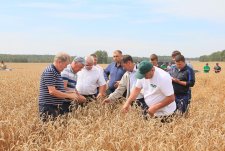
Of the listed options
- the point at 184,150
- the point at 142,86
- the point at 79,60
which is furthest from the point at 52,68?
the point at 184,150

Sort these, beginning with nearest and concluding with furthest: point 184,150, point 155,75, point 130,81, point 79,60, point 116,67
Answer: point 184,150, point 155,75, point 79,60, point 130,81, point 116,67

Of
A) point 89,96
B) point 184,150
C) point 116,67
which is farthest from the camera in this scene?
point 116,67

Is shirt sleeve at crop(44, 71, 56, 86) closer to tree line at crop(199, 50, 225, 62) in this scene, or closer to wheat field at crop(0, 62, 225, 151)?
wheat field at crop(0, 62, 225, 151)

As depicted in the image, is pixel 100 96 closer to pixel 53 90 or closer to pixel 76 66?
pixel 76 66

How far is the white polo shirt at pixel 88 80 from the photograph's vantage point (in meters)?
7.40

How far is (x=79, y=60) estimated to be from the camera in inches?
251

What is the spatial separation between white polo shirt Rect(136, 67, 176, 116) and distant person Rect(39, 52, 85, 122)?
1.22 metres

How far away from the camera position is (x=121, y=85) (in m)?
7.27

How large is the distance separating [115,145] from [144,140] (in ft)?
1.30

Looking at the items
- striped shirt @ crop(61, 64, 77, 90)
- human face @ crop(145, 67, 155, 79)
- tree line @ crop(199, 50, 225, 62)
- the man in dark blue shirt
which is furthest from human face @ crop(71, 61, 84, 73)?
tree line @ crop(199, 50, 225, 62)

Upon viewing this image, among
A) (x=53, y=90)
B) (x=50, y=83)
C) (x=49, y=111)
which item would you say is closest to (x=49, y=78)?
(x=50, y=83)

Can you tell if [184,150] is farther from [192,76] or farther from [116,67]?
[116,67]

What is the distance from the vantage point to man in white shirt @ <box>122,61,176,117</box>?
5.19 metres

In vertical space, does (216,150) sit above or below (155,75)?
below
